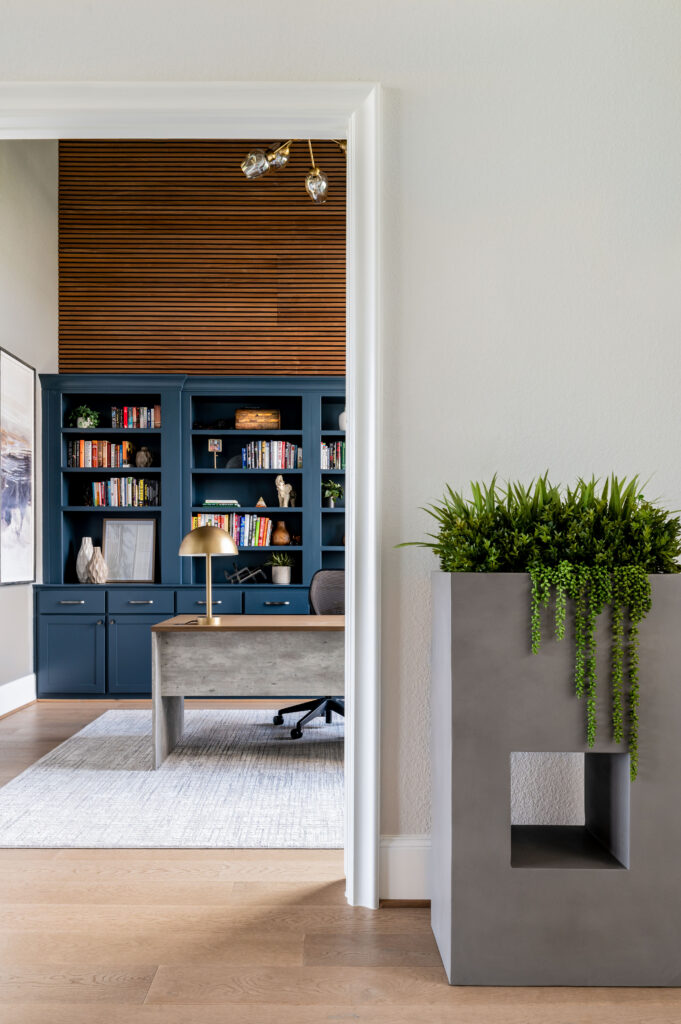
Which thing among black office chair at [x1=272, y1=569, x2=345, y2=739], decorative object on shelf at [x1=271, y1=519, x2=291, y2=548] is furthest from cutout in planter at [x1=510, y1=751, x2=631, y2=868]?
decorative object on shelf at [x1=271, y1=519, x2=291, y2=548]

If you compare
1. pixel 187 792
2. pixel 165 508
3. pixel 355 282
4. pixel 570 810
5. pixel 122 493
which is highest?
Answer: pixel 355 282

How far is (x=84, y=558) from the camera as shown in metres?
5.83

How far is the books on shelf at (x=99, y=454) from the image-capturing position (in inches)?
231

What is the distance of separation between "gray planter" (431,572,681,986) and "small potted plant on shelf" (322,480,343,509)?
4.02 meters

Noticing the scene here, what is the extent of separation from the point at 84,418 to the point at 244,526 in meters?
1.41

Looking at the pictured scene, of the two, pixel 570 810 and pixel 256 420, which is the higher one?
pixel 256 420

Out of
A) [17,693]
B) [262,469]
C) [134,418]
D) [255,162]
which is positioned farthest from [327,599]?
[255,162]

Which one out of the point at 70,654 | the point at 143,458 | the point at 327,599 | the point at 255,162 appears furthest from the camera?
the point at 143,458

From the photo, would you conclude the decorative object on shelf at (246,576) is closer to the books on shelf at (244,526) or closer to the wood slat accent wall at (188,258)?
the books on shelf at (244,526)

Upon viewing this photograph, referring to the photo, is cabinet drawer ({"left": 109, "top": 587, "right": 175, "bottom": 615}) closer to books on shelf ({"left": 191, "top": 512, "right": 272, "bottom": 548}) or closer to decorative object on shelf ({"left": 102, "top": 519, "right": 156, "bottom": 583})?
decorative object on shelf ({"left": 102, "top": 519, "right": 156, "bottom": 583})

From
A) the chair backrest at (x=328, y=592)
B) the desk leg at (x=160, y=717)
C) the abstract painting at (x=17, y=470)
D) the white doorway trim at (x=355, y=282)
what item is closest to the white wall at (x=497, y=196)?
the white doorway trim at (x=355, y=282)

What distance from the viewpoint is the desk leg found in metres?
3.98

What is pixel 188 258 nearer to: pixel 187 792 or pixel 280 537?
pixel 280 537

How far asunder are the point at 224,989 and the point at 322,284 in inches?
204
